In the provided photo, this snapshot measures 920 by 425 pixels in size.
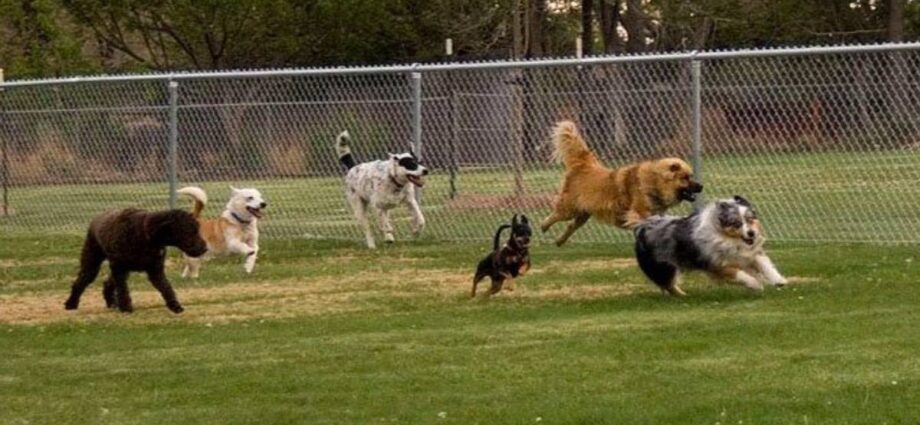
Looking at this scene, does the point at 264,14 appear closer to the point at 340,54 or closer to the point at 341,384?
the point at 340,54

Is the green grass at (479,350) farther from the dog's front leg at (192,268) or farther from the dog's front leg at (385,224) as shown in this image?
the dog's front leg at (385,224)

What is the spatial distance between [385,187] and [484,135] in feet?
6.44

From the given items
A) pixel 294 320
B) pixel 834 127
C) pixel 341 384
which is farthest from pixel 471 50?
pixel 341 384

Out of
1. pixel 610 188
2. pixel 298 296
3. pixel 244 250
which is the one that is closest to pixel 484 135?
pixel 610 188

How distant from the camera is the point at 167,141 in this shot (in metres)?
20.2

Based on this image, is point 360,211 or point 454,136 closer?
point 360,211

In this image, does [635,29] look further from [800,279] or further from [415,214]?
[800,279]

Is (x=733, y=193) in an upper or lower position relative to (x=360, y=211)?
upper

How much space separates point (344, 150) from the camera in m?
19.2

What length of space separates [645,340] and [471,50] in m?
32.0

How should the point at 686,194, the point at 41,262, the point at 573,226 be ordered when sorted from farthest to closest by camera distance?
the point at 41,262 → the point at 573,226 → the point at 686,194

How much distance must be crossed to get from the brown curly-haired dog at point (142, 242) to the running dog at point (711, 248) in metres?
3.00

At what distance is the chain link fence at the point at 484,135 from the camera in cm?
1744

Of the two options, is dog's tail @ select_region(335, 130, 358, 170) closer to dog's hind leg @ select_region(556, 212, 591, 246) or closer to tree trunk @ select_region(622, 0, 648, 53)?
dog's hind leg @ select_region(556, 212, 591, 246)
